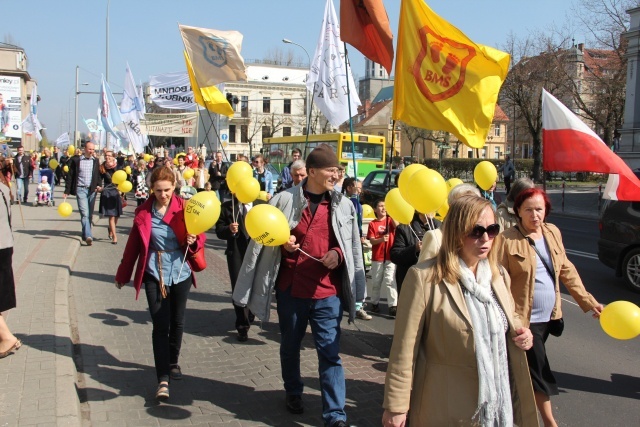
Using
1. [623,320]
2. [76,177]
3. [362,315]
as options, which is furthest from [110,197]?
[623,320]

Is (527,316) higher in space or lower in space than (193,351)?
higher

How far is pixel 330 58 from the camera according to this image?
970 cm

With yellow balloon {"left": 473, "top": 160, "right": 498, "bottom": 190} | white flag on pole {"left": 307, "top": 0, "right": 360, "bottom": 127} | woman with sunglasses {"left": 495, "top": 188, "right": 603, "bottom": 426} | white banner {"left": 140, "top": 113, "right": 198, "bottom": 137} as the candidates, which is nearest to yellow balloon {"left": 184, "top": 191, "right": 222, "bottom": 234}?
woman with sunglasses {"left": 495, "top": 188, "right": 603, "bottom": 426}

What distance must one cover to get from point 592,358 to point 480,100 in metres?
2.91

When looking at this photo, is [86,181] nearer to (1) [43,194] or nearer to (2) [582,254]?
(1) [43,194]

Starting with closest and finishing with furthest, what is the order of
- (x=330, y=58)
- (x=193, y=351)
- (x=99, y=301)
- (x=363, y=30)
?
(x=193, y=351) → (x=363, y=30) → (x=99, y=301) → (x=330, y=58)

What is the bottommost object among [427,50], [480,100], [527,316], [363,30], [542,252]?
[527,316]

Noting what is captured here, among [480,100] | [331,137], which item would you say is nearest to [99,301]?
[480,100]

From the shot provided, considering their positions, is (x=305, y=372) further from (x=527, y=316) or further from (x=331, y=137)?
(x=331, y=137)

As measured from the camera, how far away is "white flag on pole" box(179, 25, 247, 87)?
10.3 meters

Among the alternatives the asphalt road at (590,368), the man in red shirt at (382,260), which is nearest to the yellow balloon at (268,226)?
the asphalt road at (590,368)

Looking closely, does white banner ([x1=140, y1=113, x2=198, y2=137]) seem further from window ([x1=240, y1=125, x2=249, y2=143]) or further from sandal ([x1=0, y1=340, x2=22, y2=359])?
window ([x1=240, y1=125, x2=249, y2=143])

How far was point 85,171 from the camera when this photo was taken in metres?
12.0

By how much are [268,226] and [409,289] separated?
1603 millimetres
